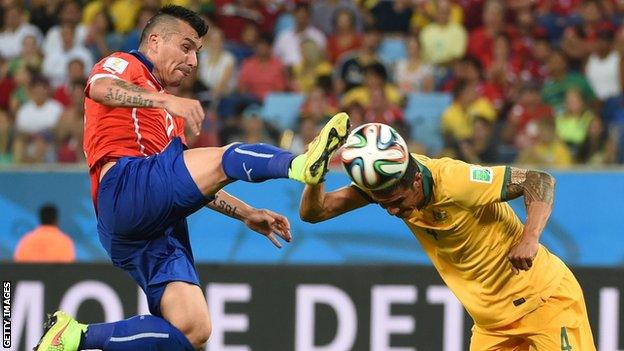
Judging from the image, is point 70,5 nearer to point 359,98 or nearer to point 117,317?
point 359,98

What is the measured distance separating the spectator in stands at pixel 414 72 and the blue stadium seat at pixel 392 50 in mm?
219

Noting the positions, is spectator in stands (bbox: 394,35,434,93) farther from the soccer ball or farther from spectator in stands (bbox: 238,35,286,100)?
the soccer ball

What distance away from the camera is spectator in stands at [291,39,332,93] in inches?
558

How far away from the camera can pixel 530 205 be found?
21.1 ft

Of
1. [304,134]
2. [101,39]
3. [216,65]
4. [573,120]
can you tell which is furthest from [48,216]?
[573,120]

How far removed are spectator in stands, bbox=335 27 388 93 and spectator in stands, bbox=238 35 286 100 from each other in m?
0.64

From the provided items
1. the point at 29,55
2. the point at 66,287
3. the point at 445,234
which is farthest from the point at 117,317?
the point at 29,55

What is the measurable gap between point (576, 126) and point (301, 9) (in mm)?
3665

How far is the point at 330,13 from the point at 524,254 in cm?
909

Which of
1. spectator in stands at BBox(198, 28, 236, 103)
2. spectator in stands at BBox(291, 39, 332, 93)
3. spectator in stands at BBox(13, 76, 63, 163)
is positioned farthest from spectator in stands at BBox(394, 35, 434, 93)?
spectator in stands at BBox(13, 76, 63, 163)

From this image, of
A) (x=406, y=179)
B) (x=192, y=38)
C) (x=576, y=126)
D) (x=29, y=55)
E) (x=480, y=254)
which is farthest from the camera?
→ (x=29, y=55)

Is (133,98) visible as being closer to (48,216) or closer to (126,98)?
(126,98)

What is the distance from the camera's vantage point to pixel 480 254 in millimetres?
6734

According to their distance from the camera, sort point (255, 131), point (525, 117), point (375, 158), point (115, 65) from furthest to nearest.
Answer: point (525, 117)
point (255, 131)
point (115, 65)
point (375, 158)
